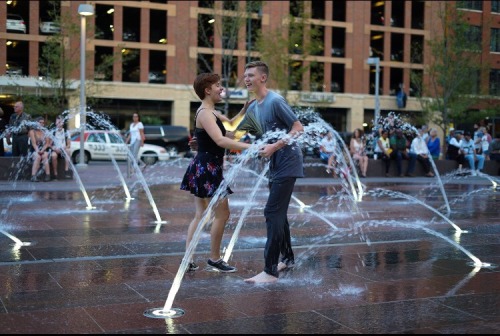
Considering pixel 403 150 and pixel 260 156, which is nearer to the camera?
pixel 260 156

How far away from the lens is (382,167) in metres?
22.8

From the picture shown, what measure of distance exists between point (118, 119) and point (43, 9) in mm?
9906

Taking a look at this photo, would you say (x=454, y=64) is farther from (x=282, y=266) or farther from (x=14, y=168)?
(x=282, y=266)

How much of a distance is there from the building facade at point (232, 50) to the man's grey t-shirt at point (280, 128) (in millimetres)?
27586

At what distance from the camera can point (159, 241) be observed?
829 cm

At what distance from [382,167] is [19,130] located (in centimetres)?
1219

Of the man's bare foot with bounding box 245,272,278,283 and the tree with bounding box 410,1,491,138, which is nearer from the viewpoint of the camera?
the man's bare foot with bounding box 245,272,278,283

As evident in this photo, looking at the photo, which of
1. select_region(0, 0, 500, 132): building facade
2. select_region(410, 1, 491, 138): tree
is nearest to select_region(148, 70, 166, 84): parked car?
select_region(0, 0, 500, 132): building facade

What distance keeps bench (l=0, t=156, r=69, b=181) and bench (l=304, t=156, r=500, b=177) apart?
8.70 metres

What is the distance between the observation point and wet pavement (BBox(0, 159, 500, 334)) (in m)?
4.68

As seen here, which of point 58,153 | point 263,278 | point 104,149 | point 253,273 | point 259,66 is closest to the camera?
point 263,278

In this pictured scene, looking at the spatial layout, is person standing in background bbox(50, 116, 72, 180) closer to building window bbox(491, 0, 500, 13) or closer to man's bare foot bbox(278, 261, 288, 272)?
man's bare foot bbox(278, 261, 288, 272)

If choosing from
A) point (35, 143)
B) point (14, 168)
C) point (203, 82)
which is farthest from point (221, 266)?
point (14, 168)

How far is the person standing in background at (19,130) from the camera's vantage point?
55.9 feet
